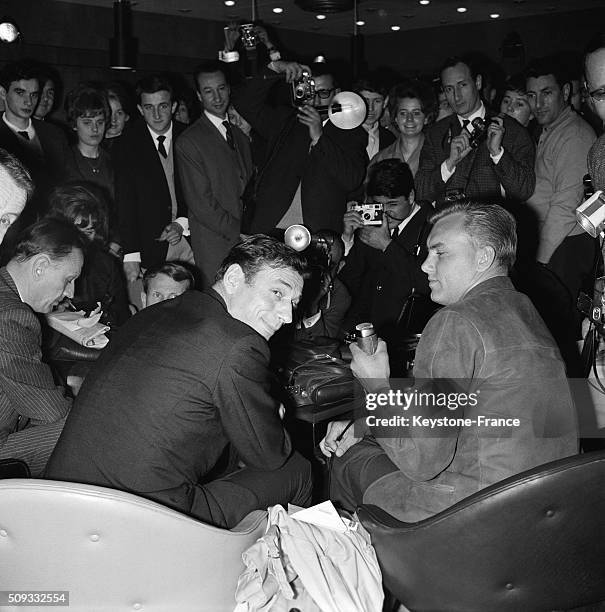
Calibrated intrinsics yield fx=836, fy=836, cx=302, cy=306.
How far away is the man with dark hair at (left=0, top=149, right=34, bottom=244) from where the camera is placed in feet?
6.37

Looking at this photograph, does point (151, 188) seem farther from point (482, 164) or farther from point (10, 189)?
point (10, 189)

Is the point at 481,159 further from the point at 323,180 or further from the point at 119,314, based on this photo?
the point at 119,314

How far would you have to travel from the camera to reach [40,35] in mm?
7840

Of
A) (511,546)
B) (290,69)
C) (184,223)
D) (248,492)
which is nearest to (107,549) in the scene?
A: (248,492)

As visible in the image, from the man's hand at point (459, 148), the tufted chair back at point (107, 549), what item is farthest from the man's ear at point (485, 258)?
the man's hand at point (459, 148)

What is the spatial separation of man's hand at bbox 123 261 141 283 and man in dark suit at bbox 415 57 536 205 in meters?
1.50

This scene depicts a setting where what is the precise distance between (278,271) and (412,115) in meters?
2.55

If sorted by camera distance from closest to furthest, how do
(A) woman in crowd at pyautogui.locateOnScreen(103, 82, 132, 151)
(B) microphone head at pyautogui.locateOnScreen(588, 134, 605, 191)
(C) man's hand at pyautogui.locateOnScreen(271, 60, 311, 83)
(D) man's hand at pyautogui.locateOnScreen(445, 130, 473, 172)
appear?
(B) microphone head at pyautogui.locateOnScreen(588, 134, 605, 191), (C) man's hand at pyautogui.locateOnScreen(271, 60, 311, 83), (D) man's hand at pyautogui.locateOnScreen(445, 130, 473, 172), (A) woman in crowd at pyautogui.locateOnScreen(103, 82, 132, 151)

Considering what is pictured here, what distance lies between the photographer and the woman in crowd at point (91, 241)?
3.55 metres

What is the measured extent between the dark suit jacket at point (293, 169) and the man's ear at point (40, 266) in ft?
5.02

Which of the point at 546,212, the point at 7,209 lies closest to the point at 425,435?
the point at 7,209

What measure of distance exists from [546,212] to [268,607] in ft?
9.49

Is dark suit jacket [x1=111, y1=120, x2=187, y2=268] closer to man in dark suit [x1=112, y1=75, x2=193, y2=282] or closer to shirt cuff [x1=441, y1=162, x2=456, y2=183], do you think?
man in dark suit [x1=112, y1=75, x2=193, y2=282]

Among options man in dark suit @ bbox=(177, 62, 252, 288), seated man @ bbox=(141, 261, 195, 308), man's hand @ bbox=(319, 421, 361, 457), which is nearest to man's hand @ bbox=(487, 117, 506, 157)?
man in dark suit @ bbox=(177, 62, 252, 288)
